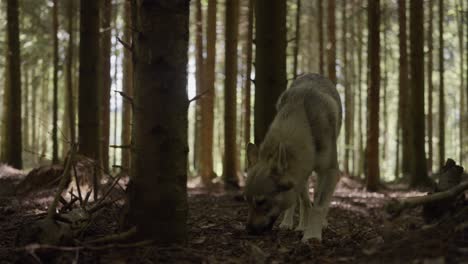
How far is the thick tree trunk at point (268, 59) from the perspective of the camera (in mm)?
9703

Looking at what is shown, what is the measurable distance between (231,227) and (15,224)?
9.55 ft

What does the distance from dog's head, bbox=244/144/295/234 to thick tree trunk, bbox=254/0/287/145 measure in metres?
3.93

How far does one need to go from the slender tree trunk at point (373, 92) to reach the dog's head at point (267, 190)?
11.1m

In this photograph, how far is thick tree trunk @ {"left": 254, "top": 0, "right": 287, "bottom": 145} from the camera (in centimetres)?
970

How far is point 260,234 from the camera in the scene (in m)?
5.83

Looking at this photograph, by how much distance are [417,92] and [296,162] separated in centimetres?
1283

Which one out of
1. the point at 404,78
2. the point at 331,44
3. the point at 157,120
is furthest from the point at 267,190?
the point at 404,78

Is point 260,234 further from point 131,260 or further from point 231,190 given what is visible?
point 231,190

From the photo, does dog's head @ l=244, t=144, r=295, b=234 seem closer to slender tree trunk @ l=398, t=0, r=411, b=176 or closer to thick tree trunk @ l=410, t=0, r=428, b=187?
thick tree trunk @ l=410, t=0, r=428, b=187

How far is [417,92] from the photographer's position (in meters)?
17.3

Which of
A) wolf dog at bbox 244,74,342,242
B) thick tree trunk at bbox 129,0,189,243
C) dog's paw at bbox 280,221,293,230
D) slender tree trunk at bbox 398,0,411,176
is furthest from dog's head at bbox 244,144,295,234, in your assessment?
slender tree trunk at bbox 398,0,411,176

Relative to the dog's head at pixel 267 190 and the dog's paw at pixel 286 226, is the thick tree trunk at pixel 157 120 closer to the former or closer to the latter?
the dog's head at pixel 267 190

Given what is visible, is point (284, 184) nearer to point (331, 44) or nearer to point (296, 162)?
point (296, 162)

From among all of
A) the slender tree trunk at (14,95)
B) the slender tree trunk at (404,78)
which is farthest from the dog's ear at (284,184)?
the slender tree trunk at (404,78)
